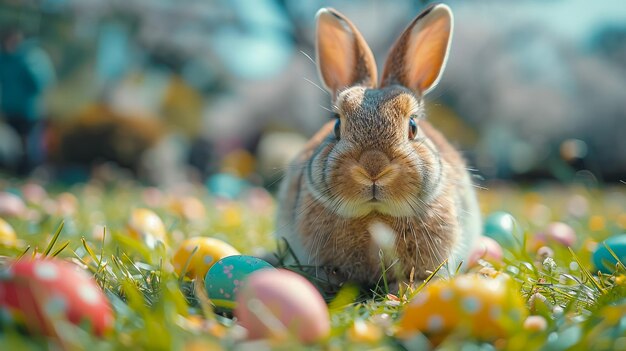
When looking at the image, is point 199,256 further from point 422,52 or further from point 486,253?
point 422,52

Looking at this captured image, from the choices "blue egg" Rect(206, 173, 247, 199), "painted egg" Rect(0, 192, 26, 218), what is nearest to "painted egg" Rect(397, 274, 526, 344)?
"painted egg" Rect(0, 192, 26, 218)

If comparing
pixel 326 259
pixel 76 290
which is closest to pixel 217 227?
pixel 326 259

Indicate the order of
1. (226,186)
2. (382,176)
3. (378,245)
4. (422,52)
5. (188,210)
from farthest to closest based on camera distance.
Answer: (226,186)
(188,210)
(422,52)
(378,245)
(382,176)

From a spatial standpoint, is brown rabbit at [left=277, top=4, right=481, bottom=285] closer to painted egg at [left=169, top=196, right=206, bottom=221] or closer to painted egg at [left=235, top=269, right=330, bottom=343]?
painted egg at [left=235, top=269, right=330, bottom=343]

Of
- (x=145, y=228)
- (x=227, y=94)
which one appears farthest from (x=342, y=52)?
(x=227, y=94)

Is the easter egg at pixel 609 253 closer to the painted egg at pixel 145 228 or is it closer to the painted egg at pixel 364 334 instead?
the painted egg at pixel 364 334
